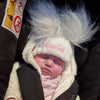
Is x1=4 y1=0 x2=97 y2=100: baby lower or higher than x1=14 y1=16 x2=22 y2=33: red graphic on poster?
lower

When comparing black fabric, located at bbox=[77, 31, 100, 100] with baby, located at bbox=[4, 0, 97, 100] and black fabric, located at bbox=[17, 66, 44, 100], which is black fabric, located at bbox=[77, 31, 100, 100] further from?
black fabric, located at bbox=[17, 66, 44, 100]

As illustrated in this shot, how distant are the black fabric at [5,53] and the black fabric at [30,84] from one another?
0.10 metres

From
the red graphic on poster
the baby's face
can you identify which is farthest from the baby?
the red graphic on poster

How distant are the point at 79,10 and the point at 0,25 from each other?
442 millimetres

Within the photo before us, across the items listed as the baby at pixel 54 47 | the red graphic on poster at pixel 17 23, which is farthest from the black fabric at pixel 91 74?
the red graphic on poster at pixel 17 23

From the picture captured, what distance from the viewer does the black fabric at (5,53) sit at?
44.0 inches

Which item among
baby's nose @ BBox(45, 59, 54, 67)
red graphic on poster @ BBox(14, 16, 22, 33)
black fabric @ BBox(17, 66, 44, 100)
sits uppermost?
red graphic on poster @ BBox(14, 16, 22, 33)

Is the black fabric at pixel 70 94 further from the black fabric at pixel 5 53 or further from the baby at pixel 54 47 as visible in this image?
the black fabric at pixel 5 53

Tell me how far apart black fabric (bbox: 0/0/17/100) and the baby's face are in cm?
18

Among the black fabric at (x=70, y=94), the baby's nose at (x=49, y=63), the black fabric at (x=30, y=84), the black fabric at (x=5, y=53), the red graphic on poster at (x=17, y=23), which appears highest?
the red graphic on poster at (x=17, y=23)

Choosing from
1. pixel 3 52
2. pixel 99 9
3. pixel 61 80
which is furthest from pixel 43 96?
pixel 99 9

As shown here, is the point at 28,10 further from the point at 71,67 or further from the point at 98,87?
the point at 98,87

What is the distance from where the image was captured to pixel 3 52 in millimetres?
1133

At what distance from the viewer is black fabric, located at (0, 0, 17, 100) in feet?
3.67
